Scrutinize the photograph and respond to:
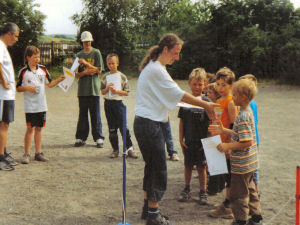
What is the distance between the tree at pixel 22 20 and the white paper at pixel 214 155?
2107cm

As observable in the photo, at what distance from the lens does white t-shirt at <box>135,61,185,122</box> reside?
3439 mm

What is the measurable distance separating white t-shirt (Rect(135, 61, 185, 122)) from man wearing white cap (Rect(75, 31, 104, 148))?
3325mm

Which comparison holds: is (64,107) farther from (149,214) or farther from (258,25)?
(258,25)

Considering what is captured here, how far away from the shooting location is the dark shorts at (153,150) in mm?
3561

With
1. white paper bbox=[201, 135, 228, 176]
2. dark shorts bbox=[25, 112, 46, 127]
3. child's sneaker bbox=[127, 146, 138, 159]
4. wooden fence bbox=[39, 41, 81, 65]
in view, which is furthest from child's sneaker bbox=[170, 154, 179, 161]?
wooden fence bbox=[39, 41, 81, 65]

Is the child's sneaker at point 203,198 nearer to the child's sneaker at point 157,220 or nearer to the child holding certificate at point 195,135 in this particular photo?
the child holding certificate at point 195,135

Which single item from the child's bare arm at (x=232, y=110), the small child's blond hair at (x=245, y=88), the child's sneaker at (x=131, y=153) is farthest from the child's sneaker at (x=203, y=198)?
the child's sneaker at (x=131, y=153)

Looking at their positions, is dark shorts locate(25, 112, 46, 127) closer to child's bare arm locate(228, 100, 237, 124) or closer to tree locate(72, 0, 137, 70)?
child's bare arm locate(228, 100, 237, 124)

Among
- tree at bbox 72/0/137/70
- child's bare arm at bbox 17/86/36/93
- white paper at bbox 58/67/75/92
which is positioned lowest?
child's bare arm at bbox 17/86/36/93

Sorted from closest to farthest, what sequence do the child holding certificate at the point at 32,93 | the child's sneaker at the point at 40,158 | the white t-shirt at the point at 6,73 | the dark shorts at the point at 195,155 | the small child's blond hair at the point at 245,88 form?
the small child's blond hair at the point at 245,88 < the dark shorts at the point at 195,155 < the white t-shirt at the point at 6,73 < the child holding certificate at the point at 32,93 < the child's sneaker at the point at 40,158

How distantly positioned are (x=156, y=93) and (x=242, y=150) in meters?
1.00

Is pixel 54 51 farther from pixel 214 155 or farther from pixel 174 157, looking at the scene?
pixel 214 155

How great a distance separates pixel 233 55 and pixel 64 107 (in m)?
10.1

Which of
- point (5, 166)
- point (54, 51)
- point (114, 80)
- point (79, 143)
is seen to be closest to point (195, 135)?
point (114, 80)
